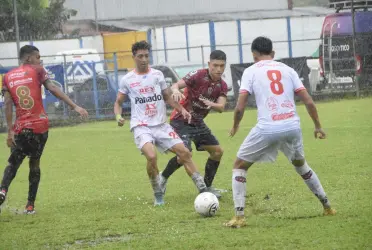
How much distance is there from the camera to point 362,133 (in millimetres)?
19984

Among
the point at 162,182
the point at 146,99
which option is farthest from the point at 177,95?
the point at 162,182

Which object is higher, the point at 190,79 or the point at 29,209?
the point at 190,79

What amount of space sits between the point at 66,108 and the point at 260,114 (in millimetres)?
22718

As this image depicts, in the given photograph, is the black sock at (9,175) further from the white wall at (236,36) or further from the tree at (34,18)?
the tree at (34,18)

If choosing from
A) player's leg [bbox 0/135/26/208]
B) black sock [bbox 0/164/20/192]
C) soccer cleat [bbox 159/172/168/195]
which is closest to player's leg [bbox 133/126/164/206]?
soccer cleat [bbox 159/172/168/195]

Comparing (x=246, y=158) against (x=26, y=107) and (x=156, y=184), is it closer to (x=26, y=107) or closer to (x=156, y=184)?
(x=156, y=184)

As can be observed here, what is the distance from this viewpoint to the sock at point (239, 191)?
8.93 metres

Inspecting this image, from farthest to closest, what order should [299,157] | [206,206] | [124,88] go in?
[124,88] < [206,206] < [299,157]

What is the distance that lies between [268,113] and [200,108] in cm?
300

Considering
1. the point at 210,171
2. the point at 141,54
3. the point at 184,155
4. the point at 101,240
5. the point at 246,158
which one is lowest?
the point at 101,240

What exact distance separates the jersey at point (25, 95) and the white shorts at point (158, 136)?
1.23 m

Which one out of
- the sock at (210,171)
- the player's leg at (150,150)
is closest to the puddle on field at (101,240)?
the player's leg at (150,150)

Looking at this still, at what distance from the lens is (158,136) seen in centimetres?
1105

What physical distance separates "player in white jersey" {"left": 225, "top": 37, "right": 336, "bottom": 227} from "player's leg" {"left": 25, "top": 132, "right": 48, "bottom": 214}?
3.04 m
